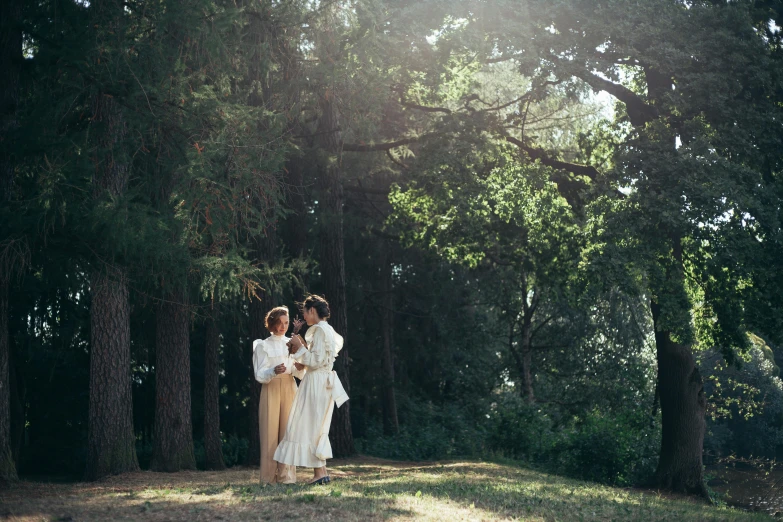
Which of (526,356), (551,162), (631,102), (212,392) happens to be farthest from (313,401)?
(526,356)

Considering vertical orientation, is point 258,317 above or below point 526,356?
above

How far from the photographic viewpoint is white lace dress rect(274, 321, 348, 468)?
9.07m

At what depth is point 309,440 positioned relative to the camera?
912 centimetres

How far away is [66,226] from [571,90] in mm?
10950

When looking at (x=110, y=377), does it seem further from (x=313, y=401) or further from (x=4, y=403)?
(x=313, y=401)

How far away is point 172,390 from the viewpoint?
15.1 meters

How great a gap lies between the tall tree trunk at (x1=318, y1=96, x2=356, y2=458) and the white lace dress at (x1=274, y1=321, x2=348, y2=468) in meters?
8.53

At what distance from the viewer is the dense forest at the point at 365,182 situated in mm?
10164

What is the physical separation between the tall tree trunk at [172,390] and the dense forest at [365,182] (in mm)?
44

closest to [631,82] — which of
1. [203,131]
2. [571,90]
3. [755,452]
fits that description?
[571,90]

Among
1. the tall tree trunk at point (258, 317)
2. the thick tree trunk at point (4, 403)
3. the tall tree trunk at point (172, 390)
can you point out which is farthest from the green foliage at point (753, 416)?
the thick tree trunk at point (4, 403)

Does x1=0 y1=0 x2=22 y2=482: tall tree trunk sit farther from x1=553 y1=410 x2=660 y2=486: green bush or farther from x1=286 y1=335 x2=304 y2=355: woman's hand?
x1=553 y1=410 x2=660 y2=486: green bush

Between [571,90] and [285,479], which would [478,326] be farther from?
[285,479]

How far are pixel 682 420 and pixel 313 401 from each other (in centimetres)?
1034
